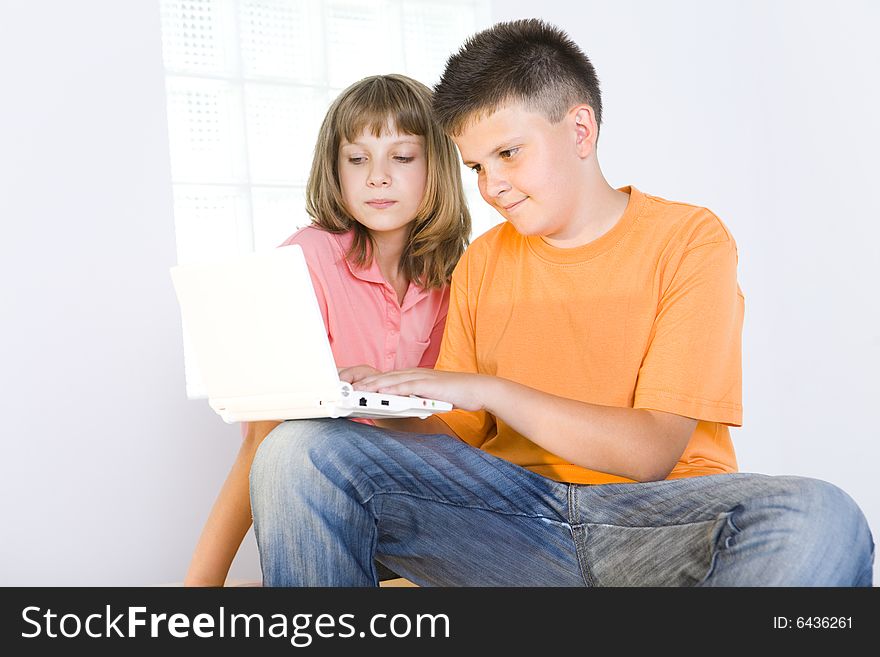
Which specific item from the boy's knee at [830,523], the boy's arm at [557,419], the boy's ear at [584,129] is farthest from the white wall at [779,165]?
the boy's knee at [830,523]

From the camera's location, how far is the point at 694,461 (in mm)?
1267

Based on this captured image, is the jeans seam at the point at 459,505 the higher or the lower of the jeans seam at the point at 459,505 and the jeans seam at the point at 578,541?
the higher

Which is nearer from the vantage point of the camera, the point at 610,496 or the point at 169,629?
Answer: the point at 169,629

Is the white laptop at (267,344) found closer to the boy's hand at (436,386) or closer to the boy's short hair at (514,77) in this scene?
the boy's hand at (436,386)

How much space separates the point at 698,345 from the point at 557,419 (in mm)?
213

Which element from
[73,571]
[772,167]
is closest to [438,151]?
[73,571]

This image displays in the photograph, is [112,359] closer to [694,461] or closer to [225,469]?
[225,469]

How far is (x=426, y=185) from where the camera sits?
1.68 metres

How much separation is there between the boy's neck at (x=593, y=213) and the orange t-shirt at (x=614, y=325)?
0.06 ft

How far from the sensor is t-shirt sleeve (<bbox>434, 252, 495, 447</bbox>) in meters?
1.42

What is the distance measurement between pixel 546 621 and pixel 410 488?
24cm

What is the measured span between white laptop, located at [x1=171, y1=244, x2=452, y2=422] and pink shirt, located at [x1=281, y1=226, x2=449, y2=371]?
50 centimetres

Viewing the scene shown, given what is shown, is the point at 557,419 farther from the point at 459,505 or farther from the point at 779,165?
the point at 779,165

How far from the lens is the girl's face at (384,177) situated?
165 cm
